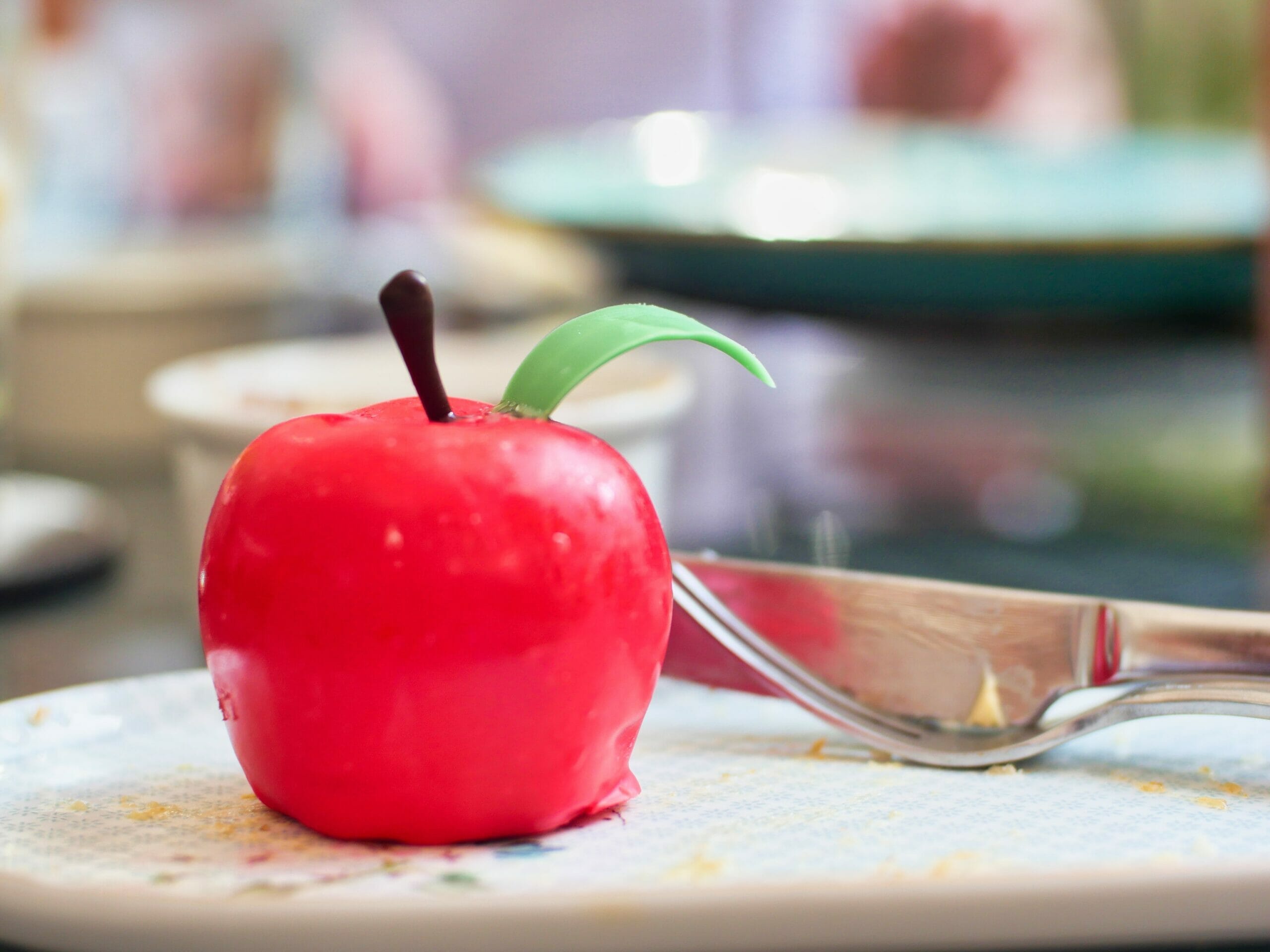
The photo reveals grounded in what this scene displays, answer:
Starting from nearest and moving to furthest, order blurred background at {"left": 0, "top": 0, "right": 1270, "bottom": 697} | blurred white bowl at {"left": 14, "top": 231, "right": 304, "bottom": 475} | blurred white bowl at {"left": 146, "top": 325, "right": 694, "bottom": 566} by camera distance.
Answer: blurred white bowl at {"left": 146, "top": 325, "right": 694, "bottom": 566}
blurred background at {"left": 0, "top": 0, "right": 1270, "bottom": 697}
blurred white bowl at {"left": 14, "top": 231, "right": 304, "bottom": 475}

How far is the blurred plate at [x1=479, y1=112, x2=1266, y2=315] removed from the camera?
0.54 meters

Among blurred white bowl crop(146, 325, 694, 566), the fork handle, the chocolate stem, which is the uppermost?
the chocolate stem

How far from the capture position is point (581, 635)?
23 centimetres

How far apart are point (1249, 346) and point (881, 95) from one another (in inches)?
51.6

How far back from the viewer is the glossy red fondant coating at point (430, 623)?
228mm

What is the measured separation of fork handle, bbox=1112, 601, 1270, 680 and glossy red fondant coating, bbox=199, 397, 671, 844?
0.11 m

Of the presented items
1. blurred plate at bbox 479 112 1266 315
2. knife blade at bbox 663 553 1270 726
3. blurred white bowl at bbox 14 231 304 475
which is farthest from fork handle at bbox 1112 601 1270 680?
blurred white bowl at bbox 14 231 304 475

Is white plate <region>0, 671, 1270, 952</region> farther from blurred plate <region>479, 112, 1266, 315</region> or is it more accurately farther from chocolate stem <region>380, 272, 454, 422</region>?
blurred plate <region>479, 112, 1266, 315</region>

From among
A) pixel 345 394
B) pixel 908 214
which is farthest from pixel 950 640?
pixel 908 214

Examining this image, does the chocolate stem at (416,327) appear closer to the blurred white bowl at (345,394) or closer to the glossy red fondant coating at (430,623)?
the glossy red fondant coating at (430,623)

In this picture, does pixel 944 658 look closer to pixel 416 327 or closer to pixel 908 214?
pixel 416 327

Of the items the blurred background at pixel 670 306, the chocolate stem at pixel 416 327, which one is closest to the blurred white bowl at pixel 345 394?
the blurred background at pixel 670 306

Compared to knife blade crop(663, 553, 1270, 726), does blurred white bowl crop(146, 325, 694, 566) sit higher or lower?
higher

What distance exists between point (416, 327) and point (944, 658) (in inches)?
5.6
